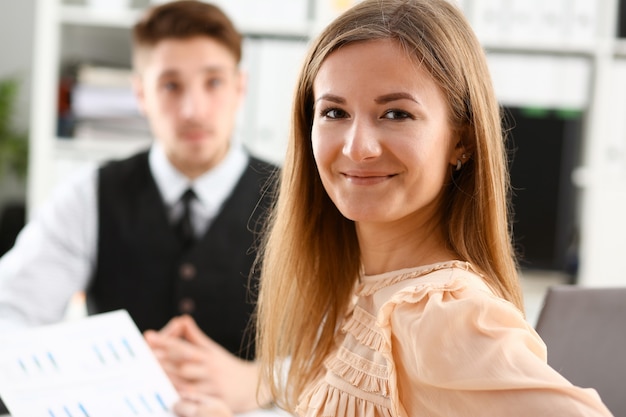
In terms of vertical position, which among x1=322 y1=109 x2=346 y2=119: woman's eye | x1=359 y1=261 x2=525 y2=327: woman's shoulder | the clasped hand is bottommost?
the clasped hand

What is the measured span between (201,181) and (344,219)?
859 mm

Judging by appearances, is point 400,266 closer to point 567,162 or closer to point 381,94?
point 381,94

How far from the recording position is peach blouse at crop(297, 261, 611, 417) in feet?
2.17

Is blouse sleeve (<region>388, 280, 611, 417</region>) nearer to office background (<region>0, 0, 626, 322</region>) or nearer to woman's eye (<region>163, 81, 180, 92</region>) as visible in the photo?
woman's eye (<region>163, 81, 180, 92</region>)

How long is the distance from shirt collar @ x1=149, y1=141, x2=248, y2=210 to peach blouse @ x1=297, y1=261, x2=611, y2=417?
1.07m

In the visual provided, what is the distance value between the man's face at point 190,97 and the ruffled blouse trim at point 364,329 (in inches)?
37.3

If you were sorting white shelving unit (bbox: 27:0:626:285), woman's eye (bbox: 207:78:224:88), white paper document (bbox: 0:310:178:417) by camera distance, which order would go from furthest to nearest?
white shelving unit (bbox: 27:0:626:285) < woman's eye (bbox: 207:78:224:88) < white paper document (bbox: 0:310:178:417)

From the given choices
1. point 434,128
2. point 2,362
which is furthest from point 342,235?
point 2,362

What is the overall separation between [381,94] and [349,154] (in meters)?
0.07

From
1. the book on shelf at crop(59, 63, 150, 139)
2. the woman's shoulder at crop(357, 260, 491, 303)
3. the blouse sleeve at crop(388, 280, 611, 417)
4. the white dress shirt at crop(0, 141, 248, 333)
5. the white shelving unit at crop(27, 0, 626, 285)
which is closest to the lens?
the blouse sleeve at crop(388, 280, 611, 417)

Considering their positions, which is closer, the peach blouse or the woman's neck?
the peach blouse

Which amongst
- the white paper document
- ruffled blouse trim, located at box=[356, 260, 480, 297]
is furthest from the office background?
ruffled blouse trim, located at box=[356, 260, 480, 297]

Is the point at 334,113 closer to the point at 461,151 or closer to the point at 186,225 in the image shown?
the point at 461,151

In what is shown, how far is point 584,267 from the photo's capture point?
2.82 m
